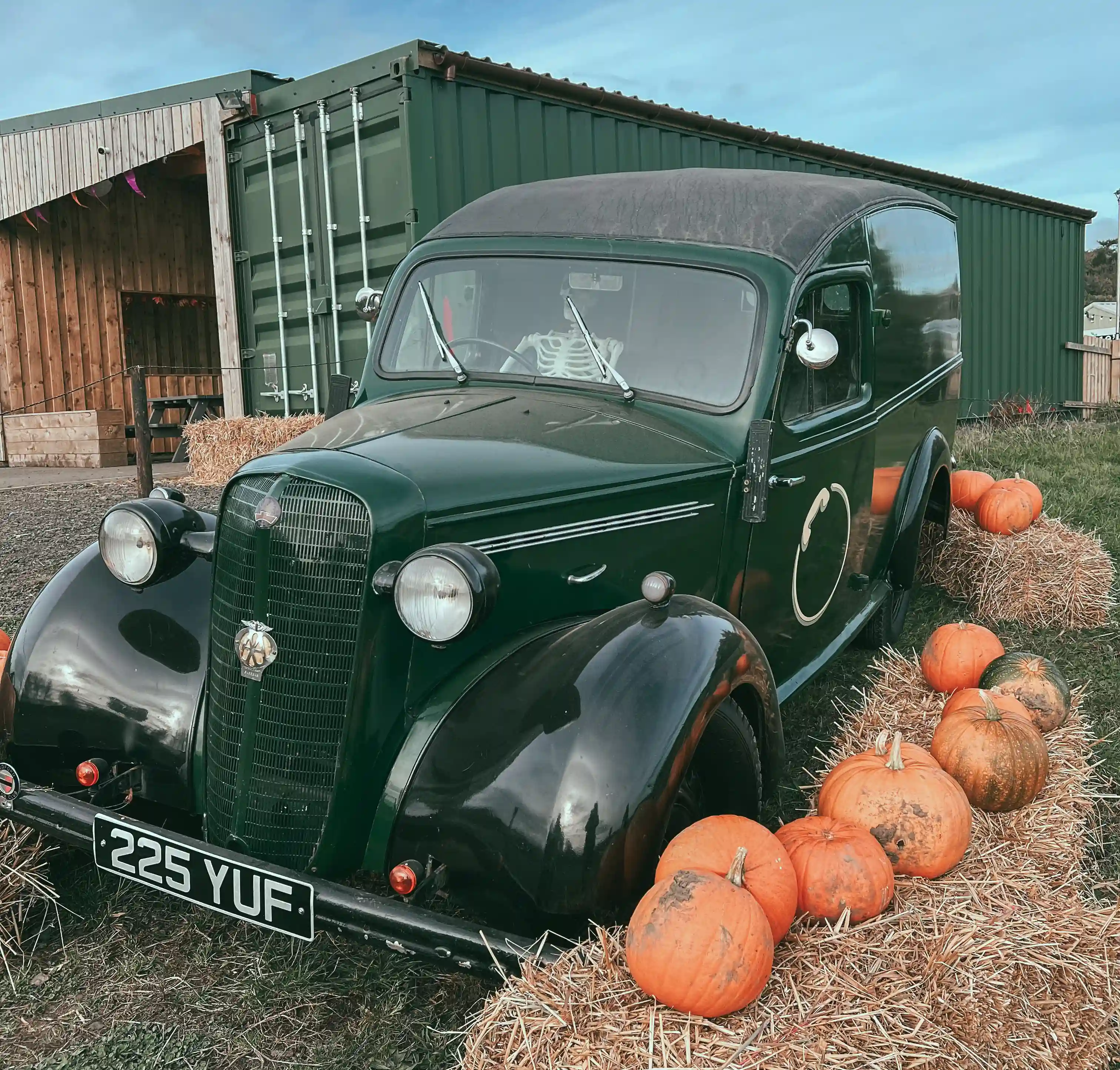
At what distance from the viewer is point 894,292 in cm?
448

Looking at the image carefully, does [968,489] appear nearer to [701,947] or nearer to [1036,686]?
[1036,686]

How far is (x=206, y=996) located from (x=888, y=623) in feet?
12.0

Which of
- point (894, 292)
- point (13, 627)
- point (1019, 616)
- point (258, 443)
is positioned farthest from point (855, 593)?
point (258, 443)

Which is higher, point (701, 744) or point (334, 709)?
point (334, 709)

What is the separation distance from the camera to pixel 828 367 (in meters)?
3.73

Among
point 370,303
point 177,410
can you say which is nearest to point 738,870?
point 370,303

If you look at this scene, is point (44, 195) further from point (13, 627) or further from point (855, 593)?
point (855, 593)

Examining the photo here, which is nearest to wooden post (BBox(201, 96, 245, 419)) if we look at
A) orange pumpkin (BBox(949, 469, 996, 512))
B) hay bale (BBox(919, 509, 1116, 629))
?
orange pumpkin (BBox(949, 469, 996, 512))

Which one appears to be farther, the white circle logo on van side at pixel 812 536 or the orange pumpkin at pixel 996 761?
the white circle logo on van side at pixel 812 536

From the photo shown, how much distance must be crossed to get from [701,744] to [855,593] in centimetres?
208

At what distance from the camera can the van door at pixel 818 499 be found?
3.40 meters

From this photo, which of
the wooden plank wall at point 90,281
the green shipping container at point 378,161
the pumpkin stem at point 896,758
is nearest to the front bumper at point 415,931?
the pumpkin stem at point 896,758

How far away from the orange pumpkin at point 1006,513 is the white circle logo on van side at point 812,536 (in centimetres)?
231

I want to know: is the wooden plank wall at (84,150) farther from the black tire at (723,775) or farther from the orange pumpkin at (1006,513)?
the black tire at (723,775)
